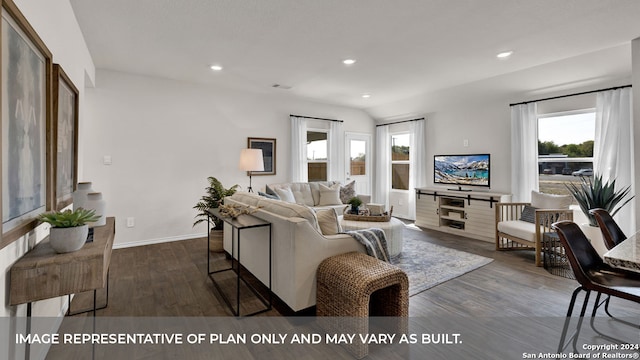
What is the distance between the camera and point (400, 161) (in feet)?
22.6

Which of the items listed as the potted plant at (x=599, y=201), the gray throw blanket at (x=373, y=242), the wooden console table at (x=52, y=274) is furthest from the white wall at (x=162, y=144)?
the potted plant at (x=599, y=201)

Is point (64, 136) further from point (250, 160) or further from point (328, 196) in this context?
point (328, 196)

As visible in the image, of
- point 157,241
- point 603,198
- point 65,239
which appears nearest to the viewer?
point 65,239

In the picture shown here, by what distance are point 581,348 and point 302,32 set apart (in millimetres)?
3367

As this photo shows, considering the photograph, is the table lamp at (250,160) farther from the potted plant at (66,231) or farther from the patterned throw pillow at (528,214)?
the patterned throw pillow at (528,214)

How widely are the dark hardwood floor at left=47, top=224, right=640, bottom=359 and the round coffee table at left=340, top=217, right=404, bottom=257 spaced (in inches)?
32.9

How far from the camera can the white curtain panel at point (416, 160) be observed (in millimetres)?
6227

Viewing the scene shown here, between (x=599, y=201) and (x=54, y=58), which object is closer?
(x=54, y=58)

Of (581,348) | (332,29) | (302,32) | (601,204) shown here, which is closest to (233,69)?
(302,32)

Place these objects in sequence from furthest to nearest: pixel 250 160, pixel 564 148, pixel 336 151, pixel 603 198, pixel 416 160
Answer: pixel 336 151
pixel 416 160
pixel 250 160
pixel 564 148
pixel 603 198

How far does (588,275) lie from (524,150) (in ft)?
11.2

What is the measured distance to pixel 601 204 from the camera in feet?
11.5

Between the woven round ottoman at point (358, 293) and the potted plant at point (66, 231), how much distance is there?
149 cm

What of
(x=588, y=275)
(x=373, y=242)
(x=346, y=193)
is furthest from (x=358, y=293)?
(x=346, y=193)
